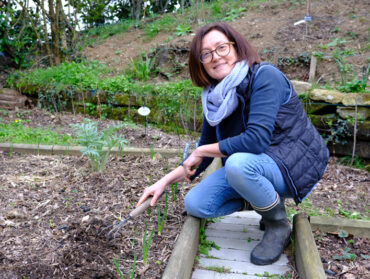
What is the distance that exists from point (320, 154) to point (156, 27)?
630cm

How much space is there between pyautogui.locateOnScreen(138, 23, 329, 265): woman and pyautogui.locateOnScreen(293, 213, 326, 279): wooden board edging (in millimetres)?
85

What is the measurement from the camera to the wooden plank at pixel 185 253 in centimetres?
169

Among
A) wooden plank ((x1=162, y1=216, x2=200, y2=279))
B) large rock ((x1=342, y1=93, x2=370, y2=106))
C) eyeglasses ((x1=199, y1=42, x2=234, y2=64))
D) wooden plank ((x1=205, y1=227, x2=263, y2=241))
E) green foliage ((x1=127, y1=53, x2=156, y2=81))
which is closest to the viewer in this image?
wooden plank ((x1=162, y1=216, x2=200, y2=279))

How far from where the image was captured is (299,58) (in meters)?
5.38

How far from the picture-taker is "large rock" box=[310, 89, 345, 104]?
3.90 meters

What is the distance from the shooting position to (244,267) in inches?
80.4

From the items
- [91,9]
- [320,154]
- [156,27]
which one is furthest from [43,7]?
[320,154]

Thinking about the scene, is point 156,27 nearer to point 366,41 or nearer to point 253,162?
point 366,41

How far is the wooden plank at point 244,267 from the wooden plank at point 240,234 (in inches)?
11.6

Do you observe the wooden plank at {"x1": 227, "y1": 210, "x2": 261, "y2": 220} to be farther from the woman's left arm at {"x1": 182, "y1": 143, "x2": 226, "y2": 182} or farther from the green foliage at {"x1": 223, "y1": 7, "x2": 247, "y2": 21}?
the green foliage at {"x1": 223, "y1": 7, "x2": 247, "y2": 21}

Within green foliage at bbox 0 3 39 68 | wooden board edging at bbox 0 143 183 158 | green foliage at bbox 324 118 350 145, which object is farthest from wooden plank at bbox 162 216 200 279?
green foliage at bbox 0 3 39 68

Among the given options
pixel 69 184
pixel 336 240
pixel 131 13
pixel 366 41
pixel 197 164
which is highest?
pixel 131 13

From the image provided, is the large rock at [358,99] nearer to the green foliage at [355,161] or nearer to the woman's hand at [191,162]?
the green foliage at [355,161]

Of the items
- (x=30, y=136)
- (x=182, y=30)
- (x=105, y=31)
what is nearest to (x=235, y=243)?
(x=30, y=136)
